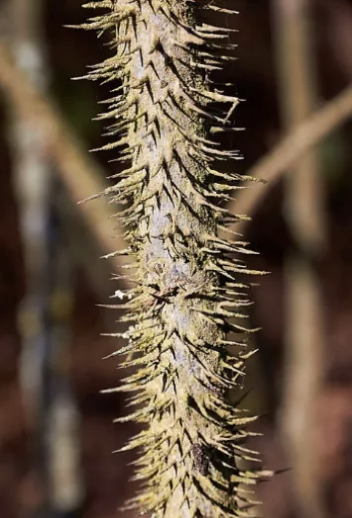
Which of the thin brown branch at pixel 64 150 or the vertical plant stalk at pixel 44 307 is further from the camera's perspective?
the vertical plant stalk at pixel 44 307

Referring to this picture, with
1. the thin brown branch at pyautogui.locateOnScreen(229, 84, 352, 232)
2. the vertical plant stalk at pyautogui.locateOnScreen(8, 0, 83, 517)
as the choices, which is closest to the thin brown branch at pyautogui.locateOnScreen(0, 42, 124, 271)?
the thin brown branch at pyautogui.locateOnScreen(229, 84, 352, 232)

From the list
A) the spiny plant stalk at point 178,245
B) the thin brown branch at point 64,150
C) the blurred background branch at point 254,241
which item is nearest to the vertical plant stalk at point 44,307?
the blurred background branch at point 254,241

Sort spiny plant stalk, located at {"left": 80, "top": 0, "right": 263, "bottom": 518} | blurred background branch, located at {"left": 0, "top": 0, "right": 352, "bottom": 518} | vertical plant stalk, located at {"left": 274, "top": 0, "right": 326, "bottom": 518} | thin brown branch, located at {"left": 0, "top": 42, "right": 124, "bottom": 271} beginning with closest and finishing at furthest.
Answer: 1. spiny plant stalk, located at {"left": 80, "top": 0, "right": 263, "bottom": 518}
2. thin brown branch, located at {"left": 0, "top": 42, "right": 124, "bottom": 271}
3. blurred background branch, located at {"left": 0, "top": 0, "right": 352, "bottom": 518}
4. vertical plant stalk, located at {"left": 274, "top": 0, "right": 326, "bottom": 518}

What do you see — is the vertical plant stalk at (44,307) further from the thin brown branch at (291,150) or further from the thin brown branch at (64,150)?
the thin brown branch at (291,150)

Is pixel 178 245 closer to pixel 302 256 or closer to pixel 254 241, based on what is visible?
pixel 254 241

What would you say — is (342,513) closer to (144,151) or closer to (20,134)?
(20,134)

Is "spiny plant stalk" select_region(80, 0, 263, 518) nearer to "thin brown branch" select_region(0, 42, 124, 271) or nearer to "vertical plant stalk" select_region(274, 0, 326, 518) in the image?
"thin brown branch" select_region(0, 42, 124, 271)

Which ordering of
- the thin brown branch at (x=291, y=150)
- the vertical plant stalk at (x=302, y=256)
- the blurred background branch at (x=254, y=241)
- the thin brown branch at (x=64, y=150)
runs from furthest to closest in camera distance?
the vertical plant stalk at (x=302, y=256) < the blurred background branch at (x=254, y=241) < the thin brown branch at (x=64, y=150) < the thin brown branch at (x=291, y=150)
